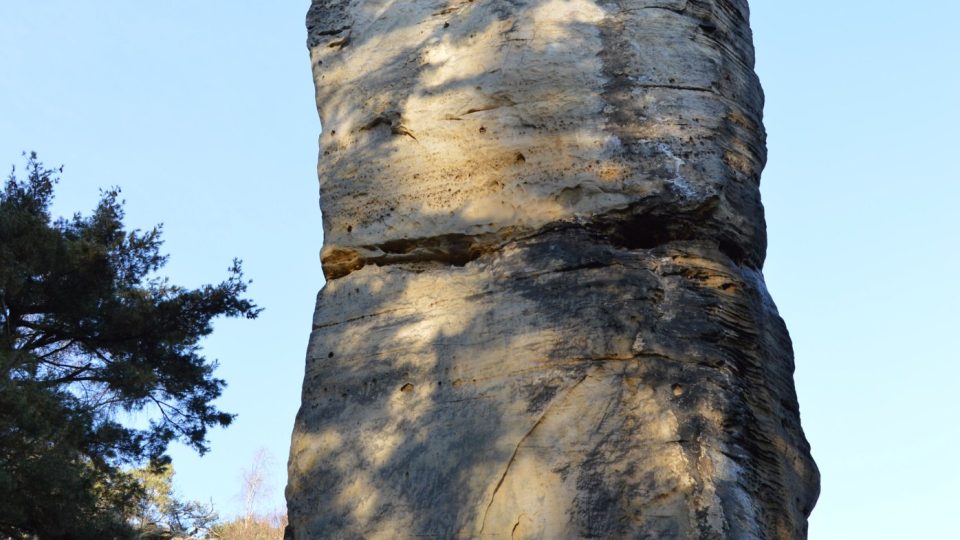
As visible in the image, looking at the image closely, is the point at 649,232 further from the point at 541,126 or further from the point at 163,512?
the point at 163,512

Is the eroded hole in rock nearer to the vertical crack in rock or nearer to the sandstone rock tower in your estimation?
the sandstone rock tower

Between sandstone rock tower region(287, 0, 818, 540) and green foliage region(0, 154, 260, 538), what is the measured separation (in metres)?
7.13

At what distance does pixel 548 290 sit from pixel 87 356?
10.0 m

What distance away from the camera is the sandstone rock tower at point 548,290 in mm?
2807

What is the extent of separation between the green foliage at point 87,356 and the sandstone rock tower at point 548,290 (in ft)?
23.4

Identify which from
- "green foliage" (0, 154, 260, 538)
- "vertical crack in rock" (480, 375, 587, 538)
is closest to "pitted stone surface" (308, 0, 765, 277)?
"vertical crack in rock" (480, 375, 587, 538)

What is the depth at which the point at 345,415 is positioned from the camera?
3.19m

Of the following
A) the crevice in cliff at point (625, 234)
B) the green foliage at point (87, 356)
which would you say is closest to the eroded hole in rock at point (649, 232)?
the crevice in cliff at point (625, 234)

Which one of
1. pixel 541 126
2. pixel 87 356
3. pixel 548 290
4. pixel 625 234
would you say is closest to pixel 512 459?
pixel 548 290

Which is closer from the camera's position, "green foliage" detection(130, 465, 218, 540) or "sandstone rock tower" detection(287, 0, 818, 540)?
"sandstone rock tower" detection(287, 0, 818, 540)

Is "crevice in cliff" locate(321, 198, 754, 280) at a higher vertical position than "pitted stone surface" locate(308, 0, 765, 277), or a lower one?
lower

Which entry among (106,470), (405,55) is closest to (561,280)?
(405,55)

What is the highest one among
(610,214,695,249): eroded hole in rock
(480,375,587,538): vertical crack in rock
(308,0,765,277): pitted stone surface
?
(308,0,765,277): pitted stone surface

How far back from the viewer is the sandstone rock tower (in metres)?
2.81
